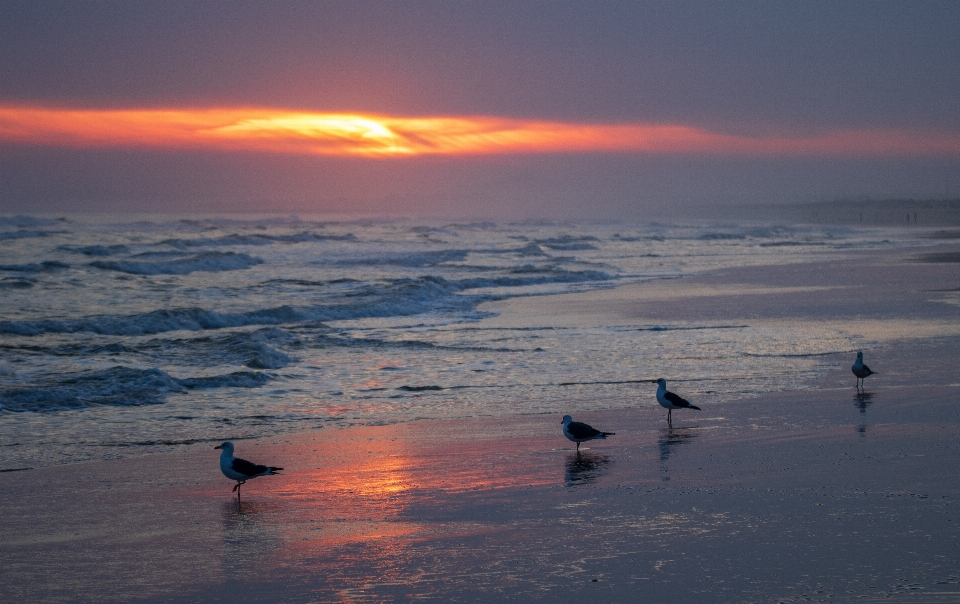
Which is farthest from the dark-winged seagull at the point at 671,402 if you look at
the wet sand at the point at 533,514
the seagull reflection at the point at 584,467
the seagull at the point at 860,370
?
the seagull at the point at 860,370

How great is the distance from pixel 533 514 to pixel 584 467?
171 centimetres

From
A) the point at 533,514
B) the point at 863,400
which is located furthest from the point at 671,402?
the point at 533,514

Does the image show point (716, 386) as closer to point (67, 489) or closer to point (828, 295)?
point (67, 489)

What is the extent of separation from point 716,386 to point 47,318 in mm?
17926

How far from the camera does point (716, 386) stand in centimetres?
1366

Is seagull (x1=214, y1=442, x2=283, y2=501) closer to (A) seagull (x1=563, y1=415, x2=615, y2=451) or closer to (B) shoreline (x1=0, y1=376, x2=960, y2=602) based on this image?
(B) shoreline (x1=0, y1=376, x2=960, y2=602)

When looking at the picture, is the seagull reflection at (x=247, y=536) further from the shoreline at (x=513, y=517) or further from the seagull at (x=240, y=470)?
the seagull at (x=240, y=470)

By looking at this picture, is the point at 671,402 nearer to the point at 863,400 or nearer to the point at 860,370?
the point at 863,400

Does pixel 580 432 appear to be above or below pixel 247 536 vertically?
above

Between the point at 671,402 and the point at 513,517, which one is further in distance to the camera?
the point at 671,402

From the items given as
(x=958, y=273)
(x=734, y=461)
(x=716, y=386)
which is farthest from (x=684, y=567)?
(x=958, y=273)

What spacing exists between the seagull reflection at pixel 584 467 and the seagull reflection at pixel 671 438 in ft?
2.10

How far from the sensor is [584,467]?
9.07 m

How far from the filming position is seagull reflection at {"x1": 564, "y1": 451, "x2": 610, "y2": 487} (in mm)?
8570
